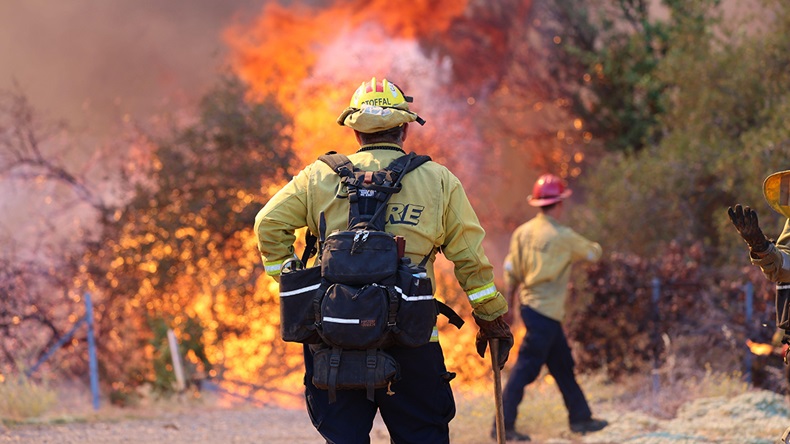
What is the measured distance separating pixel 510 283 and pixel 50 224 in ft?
22.1

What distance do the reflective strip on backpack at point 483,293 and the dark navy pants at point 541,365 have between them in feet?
9.91

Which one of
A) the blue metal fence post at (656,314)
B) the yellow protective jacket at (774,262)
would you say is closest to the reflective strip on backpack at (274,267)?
the yellow protective jacket at (774,262)

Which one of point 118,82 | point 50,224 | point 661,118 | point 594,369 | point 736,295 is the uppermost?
point 118,82

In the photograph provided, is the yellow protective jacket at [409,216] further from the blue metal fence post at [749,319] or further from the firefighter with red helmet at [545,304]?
the blue metal fence post at [749,319]

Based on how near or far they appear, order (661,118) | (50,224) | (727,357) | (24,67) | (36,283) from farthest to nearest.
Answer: (24,67) < (661,118) < (50,224) < (36,283) < (727,357)

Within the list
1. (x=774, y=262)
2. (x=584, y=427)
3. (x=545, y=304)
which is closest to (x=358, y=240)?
(x=774, y=262)

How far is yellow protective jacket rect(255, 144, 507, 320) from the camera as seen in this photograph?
3887 mm

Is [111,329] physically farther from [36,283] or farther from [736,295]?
[736,295]

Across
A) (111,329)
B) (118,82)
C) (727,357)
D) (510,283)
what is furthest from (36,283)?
(118,82)

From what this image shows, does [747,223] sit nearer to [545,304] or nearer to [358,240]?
[358,240]

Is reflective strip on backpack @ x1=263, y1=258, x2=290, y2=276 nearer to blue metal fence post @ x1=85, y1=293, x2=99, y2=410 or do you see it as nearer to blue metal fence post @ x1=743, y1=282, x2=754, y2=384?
blue metal fence post @ x1=85, y1=293, x2=99, y2=410

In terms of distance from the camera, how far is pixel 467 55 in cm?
2047

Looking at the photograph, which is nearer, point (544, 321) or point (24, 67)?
point (544, 321)

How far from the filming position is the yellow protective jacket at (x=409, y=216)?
3.89 meters
